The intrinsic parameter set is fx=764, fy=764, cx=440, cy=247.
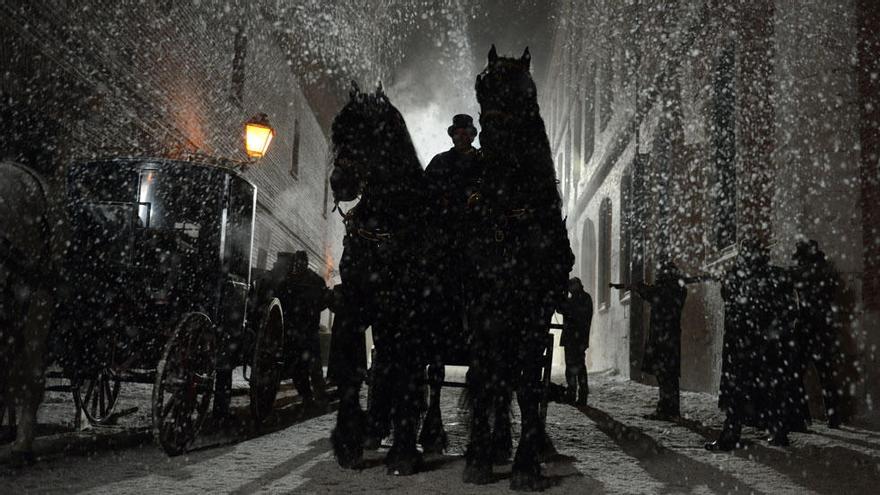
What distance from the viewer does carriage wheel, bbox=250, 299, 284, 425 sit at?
253 inches

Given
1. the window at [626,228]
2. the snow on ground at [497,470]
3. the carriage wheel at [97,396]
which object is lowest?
the snow on ground at [497,470]

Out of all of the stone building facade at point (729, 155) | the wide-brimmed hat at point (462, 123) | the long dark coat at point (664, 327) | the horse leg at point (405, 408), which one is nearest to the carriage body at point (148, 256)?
the horse leg at point (405, 408)

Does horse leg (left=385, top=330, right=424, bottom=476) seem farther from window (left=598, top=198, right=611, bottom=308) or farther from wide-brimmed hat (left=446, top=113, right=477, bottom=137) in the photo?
window (left=598, top=198, right=611, bottom=308)

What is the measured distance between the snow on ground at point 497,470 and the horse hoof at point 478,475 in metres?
0.05

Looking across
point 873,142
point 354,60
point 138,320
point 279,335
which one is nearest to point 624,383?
point 873,142

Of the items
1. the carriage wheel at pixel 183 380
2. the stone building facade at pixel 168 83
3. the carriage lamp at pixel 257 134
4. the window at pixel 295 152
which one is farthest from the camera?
the window at pixel 295 152

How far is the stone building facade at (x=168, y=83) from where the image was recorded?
8938 millimetres

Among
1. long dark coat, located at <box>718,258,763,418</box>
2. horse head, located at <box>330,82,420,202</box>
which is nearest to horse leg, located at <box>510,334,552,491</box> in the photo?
horse head, located at <box>330,82,420,202</box>

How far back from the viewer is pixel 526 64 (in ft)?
14.6

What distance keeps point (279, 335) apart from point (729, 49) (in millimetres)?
8565

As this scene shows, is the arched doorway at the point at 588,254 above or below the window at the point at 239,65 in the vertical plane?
below

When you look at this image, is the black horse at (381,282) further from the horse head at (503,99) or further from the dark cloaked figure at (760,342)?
the dark cloaked figure at (760,342)

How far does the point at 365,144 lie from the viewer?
464 cm

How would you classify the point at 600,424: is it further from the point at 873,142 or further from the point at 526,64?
the point at 526,64
